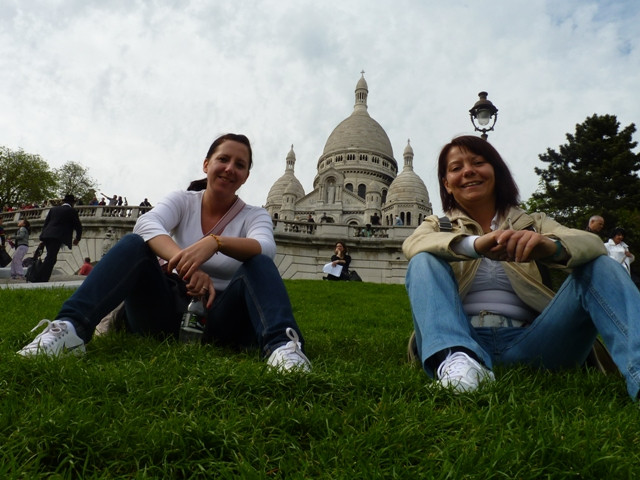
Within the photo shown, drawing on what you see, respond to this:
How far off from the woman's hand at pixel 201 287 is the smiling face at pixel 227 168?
0.69 m

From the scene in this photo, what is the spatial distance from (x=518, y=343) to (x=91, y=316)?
213cm

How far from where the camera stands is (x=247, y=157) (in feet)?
11.3

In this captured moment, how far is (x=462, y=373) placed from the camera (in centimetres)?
212

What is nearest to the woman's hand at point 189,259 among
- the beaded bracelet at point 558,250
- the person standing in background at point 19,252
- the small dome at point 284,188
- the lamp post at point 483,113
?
the beaded bracelet at point 558,250

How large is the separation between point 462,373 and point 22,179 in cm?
4552

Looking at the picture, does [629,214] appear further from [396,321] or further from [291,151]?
[291,151]

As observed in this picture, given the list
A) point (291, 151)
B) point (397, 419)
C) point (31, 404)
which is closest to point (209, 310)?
point (31, 404)

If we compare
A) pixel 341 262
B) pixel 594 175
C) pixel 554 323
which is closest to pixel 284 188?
pixel 594 175

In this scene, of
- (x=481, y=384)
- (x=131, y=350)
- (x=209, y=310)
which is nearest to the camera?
(x=481, y=384)

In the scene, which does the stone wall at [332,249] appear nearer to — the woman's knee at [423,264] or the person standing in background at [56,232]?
the person standing in background at [56,232]

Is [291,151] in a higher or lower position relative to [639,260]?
higher

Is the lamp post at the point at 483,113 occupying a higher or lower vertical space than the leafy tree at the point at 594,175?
lower

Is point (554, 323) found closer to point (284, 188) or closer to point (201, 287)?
point (201, 287)

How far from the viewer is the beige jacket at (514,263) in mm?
2324
